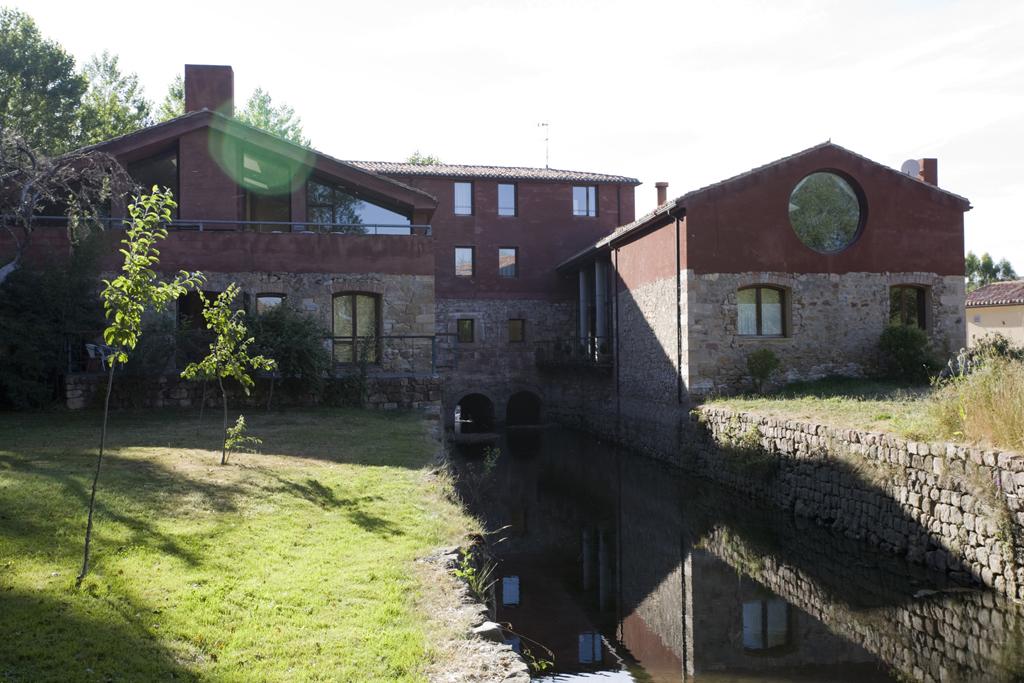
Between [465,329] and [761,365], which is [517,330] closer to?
[465,329]

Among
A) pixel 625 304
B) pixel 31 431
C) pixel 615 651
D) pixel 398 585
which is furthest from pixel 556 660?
pixel 625 304

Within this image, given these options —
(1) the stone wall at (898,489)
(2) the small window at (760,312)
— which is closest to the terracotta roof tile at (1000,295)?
(2) the small window at (760,312)

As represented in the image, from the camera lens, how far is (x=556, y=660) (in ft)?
21.7

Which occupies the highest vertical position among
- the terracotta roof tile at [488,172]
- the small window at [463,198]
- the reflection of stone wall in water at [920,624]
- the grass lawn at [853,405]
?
Answer: the terracotta roof tile at [488,172]

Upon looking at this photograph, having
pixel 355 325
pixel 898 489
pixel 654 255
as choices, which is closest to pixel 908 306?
pixel 654 255

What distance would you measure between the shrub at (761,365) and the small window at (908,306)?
3.45 metres

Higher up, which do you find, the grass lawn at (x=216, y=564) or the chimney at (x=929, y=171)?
the chimney at (x=929, y=171)

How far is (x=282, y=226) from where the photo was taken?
708 inches

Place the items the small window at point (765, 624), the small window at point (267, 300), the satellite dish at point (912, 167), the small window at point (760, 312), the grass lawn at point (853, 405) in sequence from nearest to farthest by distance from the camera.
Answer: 1. the small window at point (765, 624)
2. the grass lawn at point (853, 405)
3. the small window at point (760, 312)
4. the small window at point (267, 300)
5. the satellite dish at point (912, 167)

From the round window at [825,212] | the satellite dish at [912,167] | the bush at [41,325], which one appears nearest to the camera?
the bush at [41,325]

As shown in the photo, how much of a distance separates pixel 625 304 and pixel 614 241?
1792 mm

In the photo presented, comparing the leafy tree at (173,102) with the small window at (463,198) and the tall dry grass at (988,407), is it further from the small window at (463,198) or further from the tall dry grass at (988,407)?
the tall dry grass at (988,407)

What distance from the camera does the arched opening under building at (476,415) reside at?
85.7 ft

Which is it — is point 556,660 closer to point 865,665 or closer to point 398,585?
point 398,585
